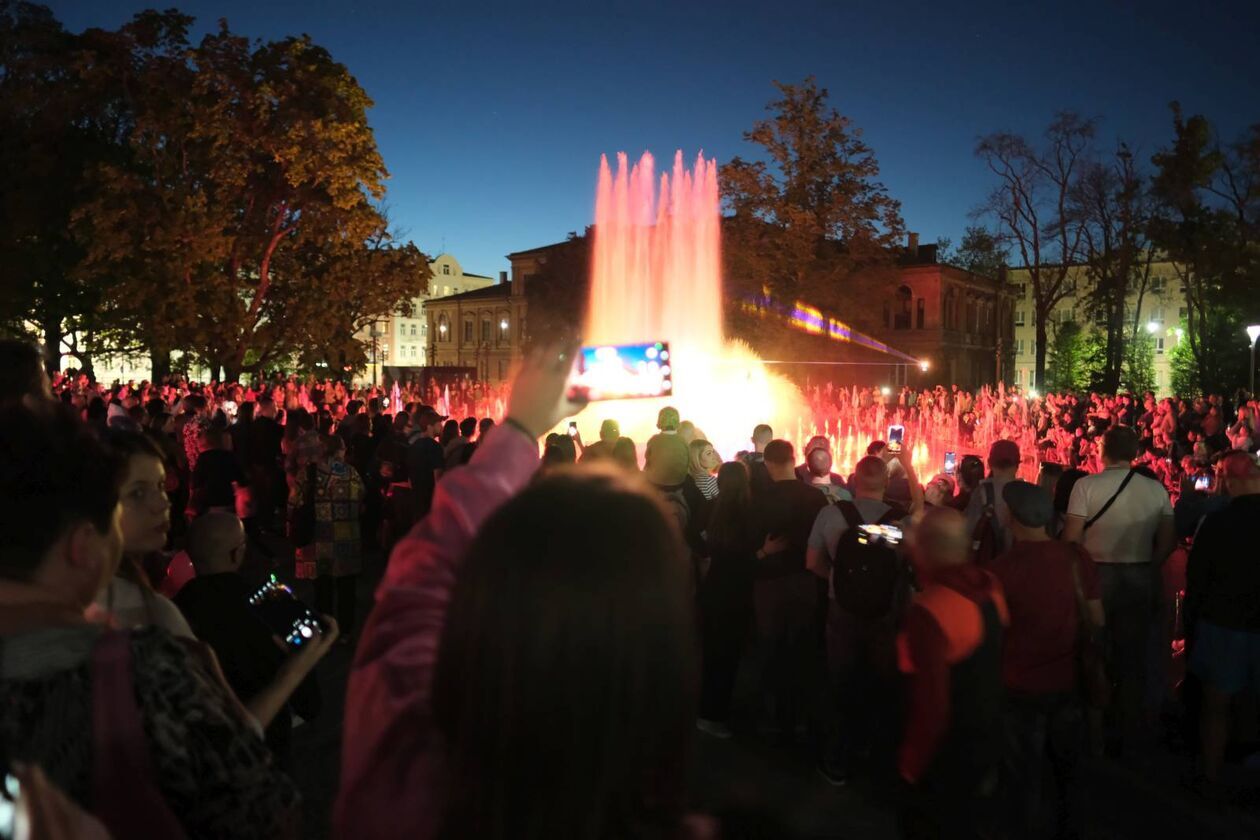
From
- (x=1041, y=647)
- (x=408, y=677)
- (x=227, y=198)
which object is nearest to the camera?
(x=408, y=677)

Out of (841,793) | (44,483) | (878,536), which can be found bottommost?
(841,793)

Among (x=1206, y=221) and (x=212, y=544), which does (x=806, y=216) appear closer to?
(x=1206, y=221)

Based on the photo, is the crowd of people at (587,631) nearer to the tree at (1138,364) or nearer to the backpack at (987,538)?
the backpack at (987,538)

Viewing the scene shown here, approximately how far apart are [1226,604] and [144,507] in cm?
566

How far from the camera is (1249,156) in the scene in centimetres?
3584

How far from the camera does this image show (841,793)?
5.78 meters

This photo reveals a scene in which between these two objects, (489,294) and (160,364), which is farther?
(489,294)

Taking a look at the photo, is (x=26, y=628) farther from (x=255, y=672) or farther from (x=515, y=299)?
(x=515, y=299)

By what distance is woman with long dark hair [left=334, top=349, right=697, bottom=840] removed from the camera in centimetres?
131

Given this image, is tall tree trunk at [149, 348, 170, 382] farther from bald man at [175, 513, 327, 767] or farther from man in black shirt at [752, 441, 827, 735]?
bald man at [175, 513, 327, 767]

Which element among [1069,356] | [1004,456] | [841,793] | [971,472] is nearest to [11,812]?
[841,793]

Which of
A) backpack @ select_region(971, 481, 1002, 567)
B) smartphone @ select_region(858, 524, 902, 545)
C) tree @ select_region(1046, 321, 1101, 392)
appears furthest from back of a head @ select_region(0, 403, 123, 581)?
tree @ select_region(1046, 321, 1101, 392)

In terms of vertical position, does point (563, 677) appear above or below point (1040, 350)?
below

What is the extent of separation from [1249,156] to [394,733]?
43.0m
